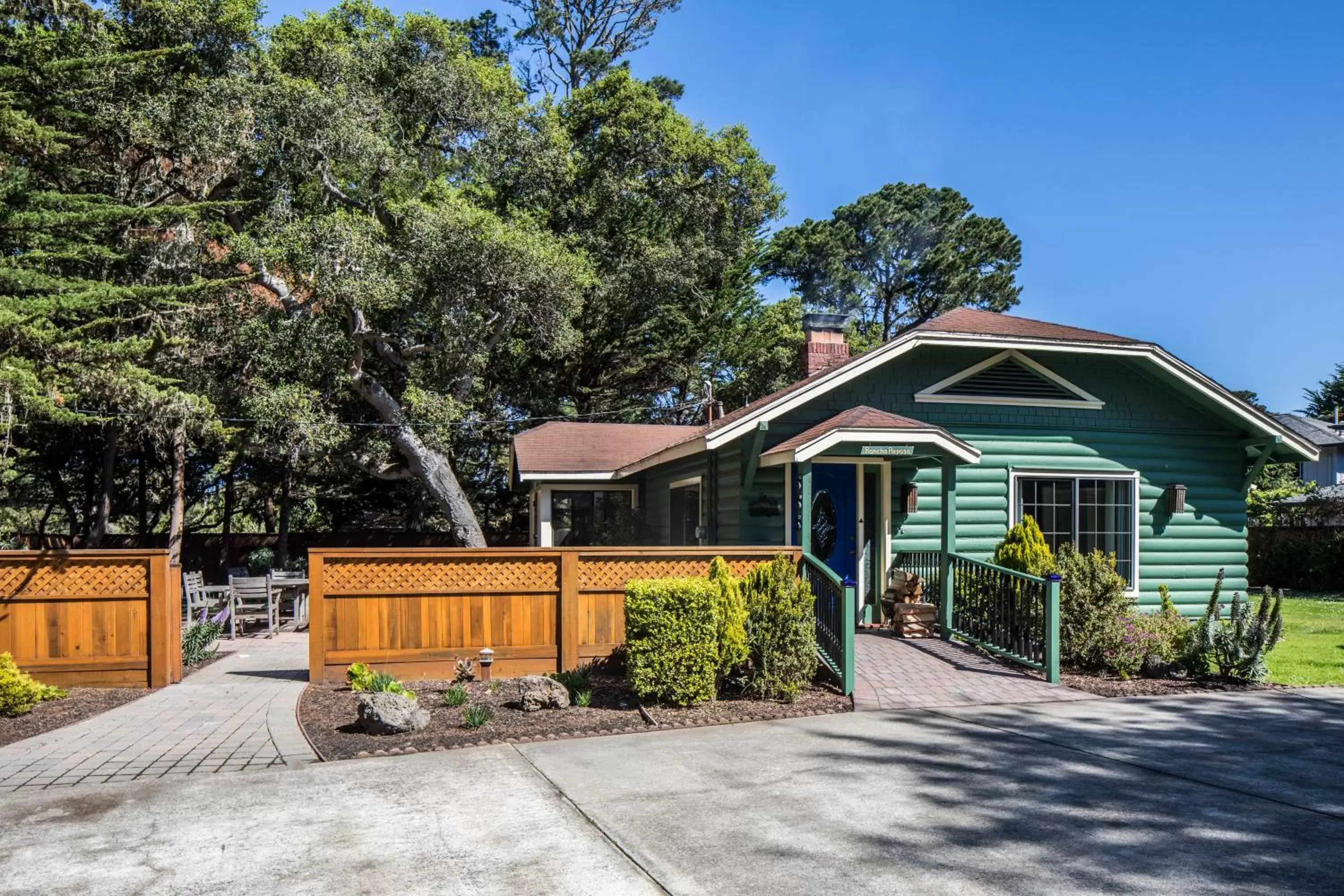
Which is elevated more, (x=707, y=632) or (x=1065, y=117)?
(x=1065, y=117)

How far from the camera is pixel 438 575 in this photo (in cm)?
945

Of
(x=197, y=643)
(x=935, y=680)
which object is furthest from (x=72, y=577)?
(x=935, y=680)

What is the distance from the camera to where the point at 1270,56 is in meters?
13.8

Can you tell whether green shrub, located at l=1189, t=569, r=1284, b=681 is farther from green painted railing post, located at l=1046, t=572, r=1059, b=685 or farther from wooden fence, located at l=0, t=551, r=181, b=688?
wooden fence, located at l=0, t=551, r=181, b=688

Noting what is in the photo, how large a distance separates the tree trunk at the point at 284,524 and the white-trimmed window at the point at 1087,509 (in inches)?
674

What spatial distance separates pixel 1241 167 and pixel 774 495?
1103 cm

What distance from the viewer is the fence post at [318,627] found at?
9.12 m

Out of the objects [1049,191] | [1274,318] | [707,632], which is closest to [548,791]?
[707,632]

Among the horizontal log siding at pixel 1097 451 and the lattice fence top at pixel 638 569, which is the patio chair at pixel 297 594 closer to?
the lattice fence top at pixel 638 569

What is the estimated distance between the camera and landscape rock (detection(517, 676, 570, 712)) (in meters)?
7.88

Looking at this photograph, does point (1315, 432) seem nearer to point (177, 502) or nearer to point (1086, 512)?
point (1086, 512)

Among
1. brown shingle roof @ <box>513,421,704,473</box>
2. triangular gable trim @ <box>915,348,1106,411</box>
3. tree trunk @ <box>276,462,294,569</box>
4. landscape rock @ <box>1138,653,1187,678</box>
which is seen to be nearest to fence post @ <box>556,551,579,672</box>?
triangular gable trim @ <box>915,348,1106,411</box>

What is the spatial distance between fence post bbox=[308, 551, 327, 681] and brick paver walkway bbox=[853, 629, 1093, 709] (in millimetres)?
5034

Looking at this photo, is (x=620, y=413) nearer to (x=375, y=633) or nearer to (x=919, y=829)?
(x=375, y=633)
